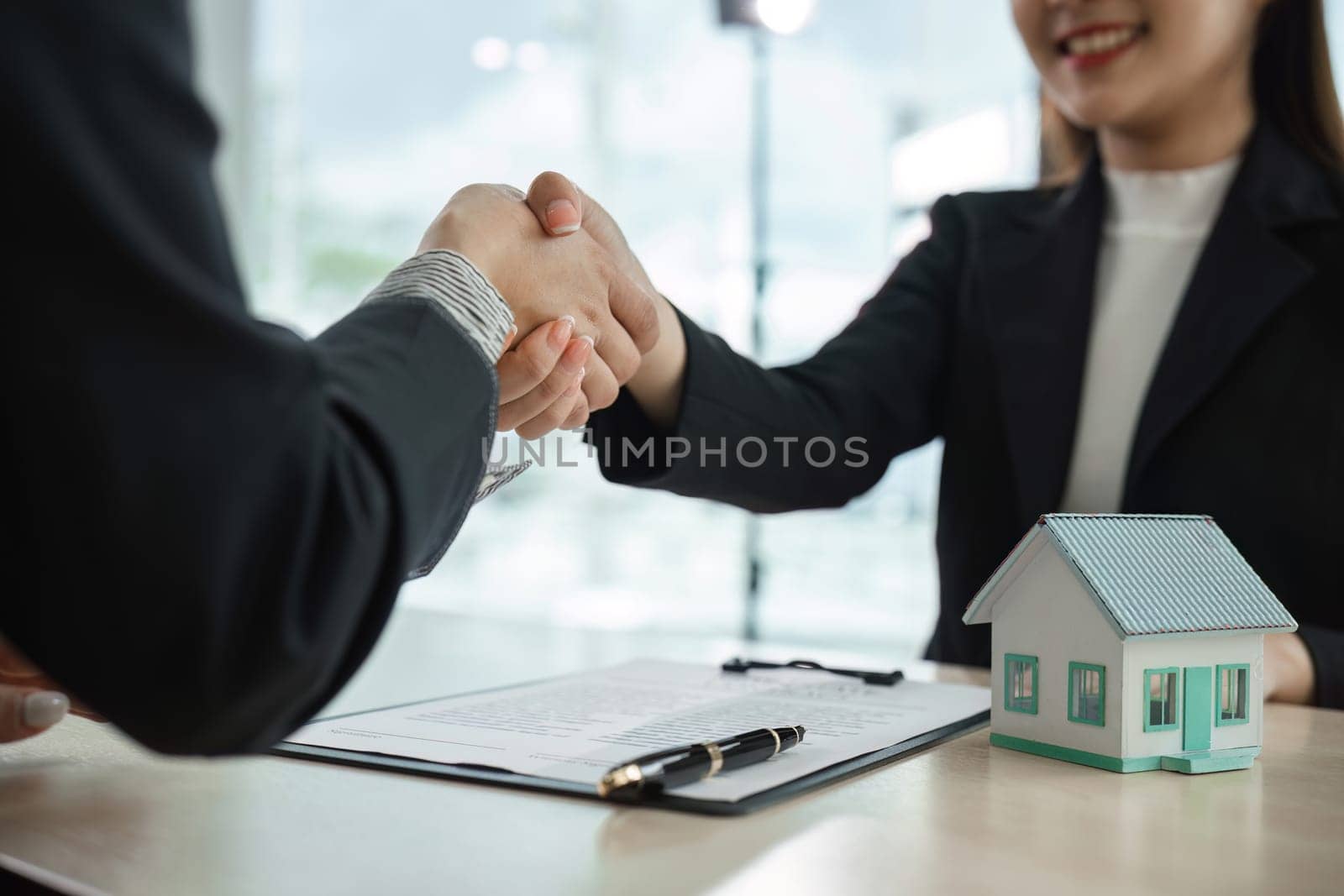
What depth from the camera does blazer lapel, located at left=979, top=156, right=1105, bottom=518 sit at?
134 centimetres

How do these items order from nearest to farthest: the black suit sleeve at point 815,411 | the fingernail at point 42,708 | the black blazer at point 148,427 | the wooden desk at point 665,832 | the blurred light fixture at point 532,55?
the black blazer at point 148,427
the wooden desk at point 665,832
the fingernail at point 42,708
the black suit sleeve at point 815,411
the blurred light fixture at point 532,55

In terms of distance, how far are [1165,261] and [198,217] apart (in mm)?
1268

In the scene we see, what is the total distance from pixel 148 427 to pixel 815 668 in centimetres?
71

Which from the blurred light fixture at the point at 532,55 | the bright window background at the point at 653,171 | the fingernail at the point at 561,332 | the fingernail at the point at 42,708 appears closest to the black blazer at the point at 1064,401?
the fingernail at the point at 561,332

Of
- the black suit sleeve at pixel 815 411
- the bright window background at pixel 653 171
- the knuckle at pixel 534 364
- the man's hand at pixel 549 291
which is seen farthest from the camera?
the bright window background at pixel 653 171

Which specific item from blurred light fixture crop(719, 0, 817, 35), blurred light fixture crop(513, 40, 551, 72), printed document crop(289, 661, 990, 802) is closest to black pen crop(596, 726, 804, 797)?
printed document crop(289, 661, 990, 802)

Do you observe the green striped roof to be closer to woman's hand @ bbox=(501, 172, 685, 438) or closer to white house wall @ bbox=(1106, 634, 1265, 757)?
white house wall @ bbox=(1106, 634, 1265, 757)

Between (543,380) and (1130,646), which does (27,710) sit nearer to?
(543,380)

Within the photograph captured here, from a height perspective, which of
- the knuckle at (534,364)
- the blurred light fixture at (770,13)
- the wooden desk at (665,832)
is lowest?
the wooden desk at (665,832)

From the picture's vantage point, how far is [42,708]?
0.63 meters

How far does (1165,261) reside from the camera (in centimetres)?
141

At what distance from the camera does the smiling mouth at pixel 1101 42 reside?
1.32 metres

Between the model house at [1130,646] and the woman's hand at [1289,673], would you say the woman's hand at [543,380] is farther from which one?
the woman's hand at [1289,673]

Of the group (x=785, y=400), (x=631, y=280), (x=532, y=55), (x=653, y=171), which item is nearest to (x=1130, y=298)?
(x=785, y=400)
